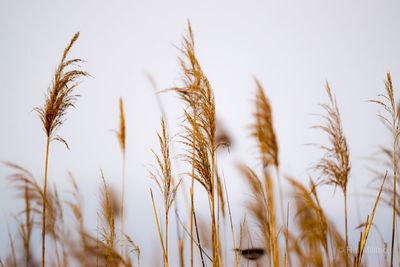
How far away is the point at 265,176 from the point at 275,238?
455mm

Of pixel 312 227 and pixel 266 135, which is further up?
pixel 266 135

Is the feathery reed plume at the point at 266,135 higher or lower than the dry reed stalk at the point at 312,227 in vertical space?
higher

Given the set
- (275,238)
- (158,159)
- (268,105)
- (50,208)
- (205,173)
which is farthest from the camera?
(50,208)

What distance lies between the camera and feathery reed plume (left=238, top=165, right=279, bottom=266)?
2.54 meters

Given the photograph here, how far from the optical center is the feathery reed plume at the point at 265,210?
2.54m

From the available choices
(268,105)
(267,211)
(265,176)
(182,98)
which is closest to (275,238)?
(267,211)

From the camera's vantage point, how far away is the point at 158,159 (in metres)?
2.35

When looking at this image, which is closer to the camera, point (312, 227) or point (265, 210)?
point (265, 210)

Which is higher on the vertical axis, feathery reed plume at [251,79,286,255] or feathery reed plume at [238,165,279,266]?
feathery reed plume at [251,79,286,255]

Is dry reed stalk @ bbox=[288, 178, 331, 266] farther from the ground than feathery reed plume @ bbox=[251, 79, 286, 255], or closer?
closer

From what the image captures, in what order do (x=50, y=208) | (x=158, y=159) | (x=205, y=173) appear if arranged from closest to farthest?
(x=205, y=173)
(x=158, y=159)
(x=50, y=208)

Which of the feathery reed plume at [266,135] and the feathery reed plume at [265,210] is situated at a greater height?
the feathery reed plume at [266,135]

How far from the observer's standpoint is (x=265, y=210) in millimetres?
2732

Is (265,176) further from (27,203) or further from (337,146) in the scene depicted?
(27,203)
